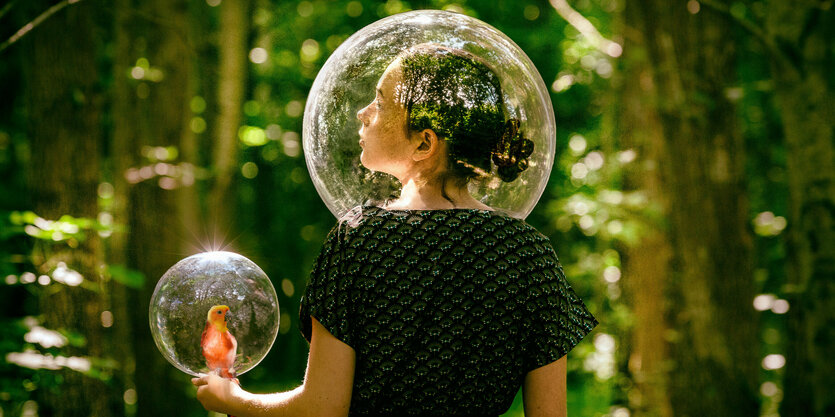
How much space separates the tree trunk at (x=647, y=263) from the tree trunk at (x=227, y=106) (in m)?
5.98

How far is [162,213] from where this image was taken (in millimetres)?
9312

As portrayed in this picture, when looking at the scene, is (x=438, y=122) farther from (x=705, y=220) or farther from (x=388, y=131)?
(x=705, y=220)

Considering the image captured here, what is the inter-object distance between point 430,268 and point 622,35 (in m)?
5.69

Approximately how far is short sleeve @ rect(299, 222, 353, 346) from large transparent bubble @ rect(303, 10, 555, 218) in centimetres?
34

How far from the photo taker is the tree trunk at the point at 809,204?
505 cm

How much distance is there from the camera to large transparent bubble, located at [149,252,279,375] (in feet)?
6.66

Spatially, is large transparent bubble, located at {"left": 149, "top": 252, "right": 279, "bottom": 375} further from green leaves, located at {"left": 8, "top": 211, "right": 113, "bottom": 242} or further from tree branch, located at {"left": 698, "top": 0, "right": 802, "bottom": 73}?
tree branch, located at {"left": 698, "top": 0, "right": 802, "bottom": 73}

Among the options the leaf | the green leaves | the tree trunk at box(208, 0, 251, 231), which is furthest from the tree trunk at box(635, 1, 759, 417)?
the tree trunk at box(208, 0, 251, 231)

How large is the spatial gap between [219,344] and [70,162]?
4.08m

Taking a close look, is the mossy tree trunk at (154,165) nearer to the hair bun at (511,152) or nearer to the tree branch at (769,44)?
the tree branch at (769,44)

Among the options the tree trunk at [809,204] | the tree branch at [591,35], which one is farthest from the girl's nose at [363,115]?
the tree branch at [591,35]

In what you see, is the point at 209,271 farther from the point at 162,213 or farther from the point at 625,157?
the point at 162,213

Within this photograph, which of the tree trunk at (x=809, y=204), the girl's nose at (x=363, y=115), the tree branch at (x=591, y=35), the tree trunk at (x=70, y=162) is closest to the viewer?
the girl's nose at (x=363, y=115)

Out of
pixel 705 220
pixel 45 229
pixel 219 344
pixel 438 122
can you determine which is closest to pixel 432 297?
pixel 438 122
